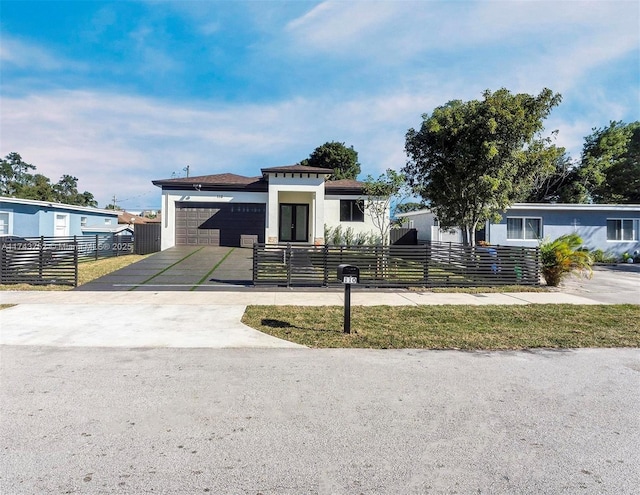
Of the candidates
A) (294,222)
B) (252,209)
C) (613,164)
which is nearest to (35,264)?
(252,209)

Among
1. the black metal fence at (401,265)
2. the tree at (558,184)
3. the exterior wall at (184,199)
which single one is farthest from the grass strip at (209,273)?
the tree at (558,184)

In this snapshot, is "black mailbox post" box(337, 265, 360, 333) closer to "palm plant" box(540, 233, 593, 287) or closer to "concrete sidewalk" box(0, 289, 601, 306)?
"concrete sidewalk" box(0, 289, 601, 306)

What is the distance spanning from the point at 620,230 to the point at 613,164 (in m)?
13.0

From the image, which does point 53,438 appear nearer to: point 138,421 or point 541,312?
point 138,421

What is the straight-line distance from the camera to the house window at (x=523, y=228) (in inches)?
782

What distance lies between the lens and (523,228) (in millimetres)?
19938

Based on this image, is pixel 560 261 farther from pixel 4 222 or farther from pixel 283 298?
pixel 4 222

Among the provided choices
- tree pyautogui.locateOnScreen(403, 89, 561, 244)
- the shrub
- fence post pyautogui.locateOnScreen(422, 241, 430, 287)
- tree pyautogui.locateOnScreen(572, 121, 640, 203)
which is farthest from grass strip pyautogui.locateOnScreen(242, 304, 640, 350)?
tree pyautogui.locateOnScreen(572, 121, 640, 203)

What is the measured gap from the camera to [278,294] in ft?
33.2

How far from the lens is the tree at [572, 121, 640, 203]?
29.8 metres

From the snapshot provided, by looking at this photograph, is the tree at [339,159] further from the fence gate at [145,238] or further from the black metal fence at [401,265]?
the black metal fence at [401,265]

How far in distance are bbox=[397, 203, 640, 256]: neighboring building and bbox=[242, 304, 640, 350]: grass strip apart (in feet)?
37.1

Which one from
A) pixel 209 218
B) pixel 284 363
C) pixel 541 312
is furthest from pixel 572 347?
pixel 209 218

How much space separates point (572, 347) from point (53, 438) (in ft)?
21.4
